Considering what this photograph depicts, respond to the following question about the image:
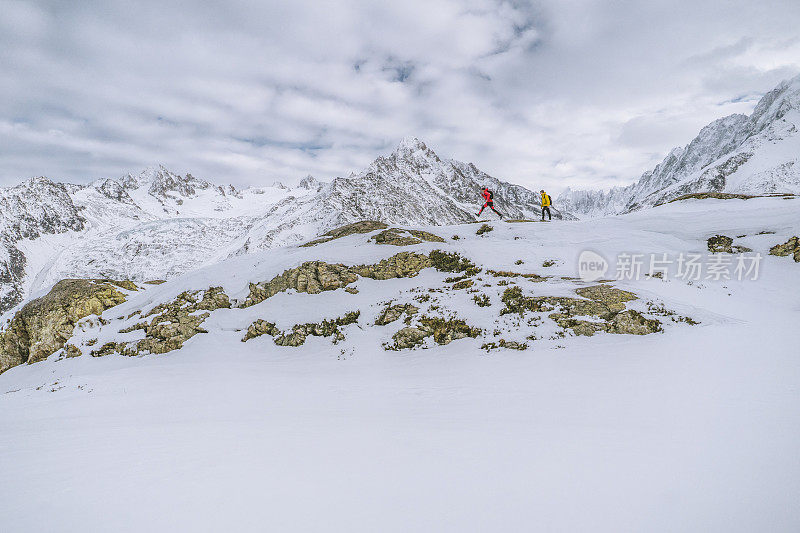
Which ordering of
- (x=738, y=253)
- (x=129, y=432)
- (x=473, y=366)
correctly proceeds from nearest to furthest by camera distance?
1. (x=129, y=432)
2. (x=473, y=366)
3. (x=738, y=253)

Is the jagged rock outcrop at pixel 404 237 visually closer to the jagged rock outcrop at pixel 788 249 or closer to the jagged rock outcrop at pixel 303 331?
the jagged rock outcrop at pixel 303 331

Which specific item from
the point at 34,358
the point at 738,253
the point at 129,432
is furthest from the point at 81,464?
the point at 738,253

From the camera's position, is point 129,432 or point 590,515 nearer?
point 590,515

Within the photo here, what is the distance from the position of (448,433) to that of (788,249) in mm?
25778

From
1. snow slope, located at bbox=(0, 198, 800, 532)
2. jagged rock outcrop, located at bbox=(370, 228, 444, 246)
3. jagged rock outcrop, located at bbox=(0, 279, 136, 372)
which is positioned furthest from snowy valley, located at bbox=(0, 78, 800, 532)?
jagged rock outcrop, located at bbox=(370, 228, 444, 246)

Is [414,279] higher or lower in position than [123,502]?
higher

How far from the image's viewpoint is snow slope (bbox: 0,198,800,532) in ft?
13.7

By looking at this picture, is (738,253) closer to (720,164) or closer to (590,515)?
(590,515)

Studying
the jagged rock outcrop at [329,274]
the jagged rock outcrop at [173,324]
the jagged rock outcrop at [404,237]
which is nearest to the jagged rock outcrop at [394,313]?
the jagged rock outcrop at [329,274]

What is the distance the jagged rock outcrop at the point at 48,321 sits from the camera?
21.2 m

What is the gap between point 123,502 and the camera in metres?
4.76

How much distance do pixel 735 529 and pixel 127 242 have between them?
23722 centimetres

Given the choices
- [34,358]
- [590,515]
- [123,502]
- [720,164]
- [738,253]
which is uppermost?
[720,164]

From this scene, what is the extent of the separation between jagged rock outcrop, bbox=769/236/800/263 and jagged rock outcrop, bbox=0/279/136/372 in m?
45.0
